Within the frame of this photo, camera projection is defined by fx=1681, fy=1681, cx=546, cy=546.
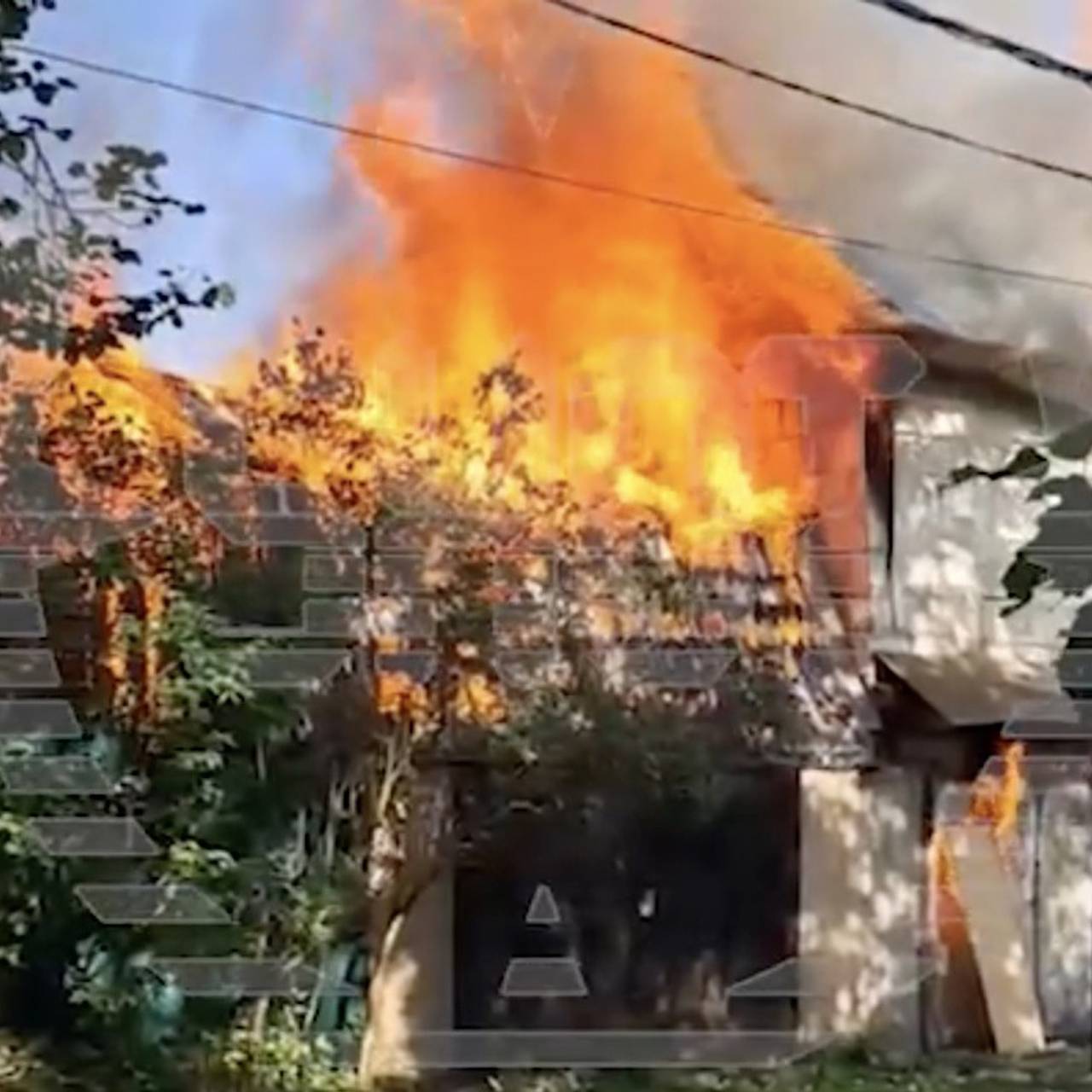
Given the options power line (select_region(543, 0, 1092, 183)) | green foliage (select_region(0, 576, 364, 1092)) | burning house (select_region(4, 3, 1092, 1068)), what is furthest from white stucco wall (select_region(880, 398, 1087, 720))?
green foliage (select_region(0, 576, 364, 1092))

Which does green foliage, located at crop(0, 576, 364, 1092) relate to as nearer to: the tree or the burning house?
the burning house

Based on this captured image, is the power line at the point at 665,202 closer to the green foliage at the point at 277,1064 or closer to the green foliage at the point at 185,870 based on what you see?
the green foliage at the point at 185,870

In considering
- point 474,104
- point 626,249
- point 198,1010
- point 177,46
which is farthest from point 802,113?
point 198,1010

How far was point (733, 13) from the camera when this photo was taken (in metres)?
1.64

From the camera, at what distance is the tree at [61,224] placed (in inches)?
58.0

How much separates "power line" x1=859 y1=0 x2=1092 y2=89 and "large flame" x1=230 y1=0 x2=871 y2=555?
22 cm

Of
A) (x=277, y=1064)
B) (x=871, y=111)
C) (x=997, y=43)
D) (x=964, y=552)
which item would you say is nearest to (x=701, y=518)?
(x=964, y=552)

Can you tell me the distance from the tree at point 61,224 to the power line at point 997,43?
2.36 feet

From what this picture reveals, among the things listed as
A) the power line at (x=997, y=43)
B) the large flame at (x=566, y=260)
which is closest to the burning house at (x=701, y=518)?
the large flame at (x=566, y=260)

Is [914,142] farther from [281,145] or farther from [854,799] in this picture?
[854,799]

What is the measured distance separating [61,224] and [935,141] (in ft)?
2.75

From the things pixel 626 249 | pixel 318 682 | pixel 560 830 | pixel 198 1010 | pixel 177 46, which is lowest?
pixel 198 1010

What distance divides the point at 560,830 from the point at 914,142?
80 centimetres

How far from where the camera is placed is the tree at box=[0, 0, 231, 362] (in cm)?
147
